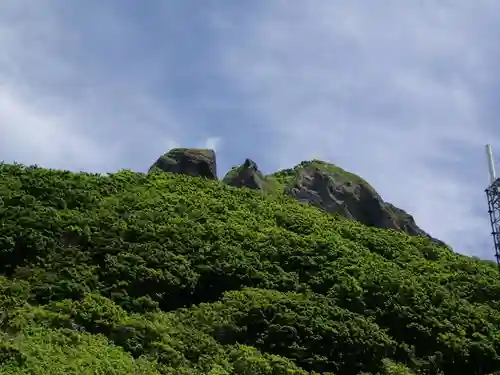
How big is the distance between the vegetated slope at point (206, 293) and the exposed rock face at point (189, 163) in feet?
30.5

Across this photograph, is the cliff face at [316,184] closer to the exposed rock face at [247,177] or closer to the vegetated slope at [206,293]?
the exposed rock face at [247,177]

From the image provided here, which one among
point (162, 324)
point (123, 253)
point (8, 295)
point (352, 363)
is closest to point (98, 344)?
point (162, 324)

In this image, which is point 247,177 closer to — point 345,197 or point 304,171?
point 304,171

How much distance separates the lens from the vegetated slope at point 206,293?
22.8 m

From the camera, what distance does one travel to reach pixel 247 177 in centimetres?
4594

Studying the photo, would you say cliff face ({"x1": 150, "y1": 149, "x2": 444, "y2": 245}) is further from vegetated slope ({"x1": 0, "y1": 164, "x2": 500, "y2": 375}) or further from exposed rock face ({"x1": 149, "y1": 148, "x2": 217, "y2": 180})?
vegetated slope ({"x1": 0, "y1": 164, "x2": 500, "y2": 375})

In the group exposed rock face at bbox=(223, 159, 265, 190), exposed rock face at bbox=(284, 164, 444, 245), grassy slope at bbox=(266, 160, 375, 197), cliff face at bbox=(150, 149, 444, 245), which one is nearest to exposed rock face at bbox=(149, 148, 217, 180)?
cliff face at bbox=(150, 149, 444, 245)

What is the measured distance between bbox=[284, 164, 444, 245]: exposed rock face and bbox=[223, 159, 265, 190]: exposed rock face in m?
1.83

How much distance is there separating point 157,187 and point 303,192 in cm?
1389

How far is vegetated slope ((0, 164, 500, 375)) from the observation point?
74.9ft

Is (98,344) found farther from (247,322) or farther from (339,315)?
(339,315)

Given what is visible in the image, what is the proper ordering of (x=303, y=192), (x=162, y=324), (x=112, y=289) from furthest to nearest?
(x=303, y=192)
(x=112, y=289)
(x=162, y=324)

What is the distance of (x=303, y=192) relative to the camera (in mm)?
47406

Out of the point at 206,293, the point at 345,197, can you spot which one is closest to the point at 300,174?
the point at 345,197
